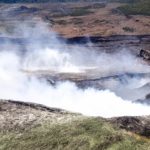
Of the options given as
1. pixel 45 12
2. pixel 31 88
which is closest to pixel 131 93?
pixel 31 88

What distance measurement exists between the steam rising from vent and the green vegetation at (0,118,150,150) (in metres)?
14.4

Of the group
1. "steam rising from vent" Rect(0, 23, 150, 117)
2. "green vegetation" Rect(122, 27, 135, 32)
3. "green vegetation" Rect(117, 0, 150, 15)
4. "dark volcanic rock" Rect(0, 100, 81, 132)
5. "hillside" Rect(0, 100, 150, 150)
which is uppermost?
"hillside" Rect(0, 100, 150, 150)

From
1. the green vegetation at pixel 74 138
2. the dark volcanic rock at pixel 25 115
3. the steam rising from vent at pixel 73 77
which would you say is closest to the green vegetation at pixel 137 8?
the steam rising from vent at pixel 73 77

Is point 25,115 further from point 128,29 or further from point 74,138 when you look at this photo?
point 128,29

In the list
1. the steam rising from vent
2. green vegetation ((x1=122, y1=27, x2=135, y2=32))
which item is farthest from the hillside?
green vegetation ((x1=122, y1=27, x2=135, y2=32))

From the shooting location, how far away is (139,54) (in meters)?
73.6

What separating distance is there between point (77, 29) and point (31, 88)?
46245 millimetres

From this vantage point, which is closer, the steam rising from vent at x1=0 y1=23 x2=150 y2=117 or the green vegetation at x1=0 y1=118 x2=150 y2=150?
the green vegetation at x1=0 y1=118 x2=150 y2=150

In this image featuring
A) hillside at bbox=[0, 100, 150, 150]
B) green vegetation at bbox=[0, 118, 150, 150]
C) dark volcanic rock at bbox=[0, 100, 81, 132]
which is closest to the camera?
green vegetation at bbox=[0, 118, 150, 150]

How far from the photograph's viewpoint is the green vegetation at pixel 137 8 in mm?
115925

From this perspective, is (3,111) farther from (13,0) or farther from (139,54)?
(13,0)

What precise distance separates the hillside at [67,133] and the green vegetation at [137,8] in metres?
88.2

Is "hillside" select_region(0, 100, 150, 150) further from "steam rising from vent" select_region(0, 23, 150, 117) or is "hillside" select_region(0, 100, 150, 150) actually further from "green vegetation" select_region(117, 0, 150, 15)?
"green vegetation" select_region(117, 0, 150, 15)

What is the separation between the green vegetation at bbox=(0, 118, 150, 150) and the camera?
2533 centimetres
